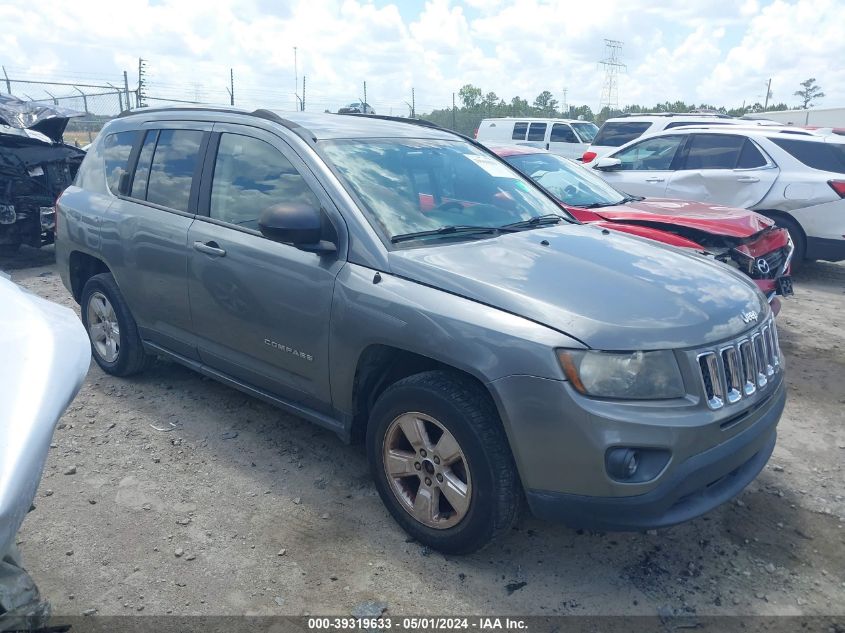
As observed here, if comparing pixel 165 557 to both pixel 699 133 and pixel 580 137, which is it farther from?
pixel 580 137

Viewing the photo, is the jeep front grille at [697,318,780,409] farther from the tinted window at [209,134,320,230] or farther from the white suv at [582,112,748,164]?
the white suv at [582,112,748,164]

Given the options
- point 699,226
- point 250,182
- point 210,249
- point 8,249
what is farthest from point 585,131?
point 210,249

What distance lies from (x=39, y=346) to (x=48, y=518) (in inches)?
68.0

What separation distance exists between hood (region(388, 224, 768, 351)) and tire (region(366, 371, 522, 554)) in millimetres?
438

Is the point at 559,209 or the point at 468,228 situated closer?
the point at 468,228

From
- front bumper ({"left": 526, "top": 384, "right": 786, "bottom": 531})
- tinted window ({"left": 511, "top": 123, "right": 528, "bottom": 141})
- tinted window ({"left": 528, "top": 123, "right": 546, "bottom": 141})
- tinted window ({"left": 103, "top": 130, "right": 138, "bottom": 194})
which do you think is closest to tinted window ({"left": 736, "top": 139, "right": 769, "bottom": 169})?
front bumper ({"left": 526, "top": 384, "right": 786, "bottom": 531})

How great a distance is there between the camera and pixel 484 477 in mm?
2771

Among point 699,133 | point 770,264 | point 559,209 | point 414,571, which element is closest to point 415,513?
point 414,571

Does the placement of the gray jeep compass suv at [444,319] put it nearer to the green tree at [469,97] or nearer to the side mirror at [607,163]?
the side mirror at [607,163]

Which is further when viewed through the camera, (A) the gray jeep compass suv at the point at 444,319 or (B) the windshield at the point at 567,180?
(B) the windshield at the point at 567,180

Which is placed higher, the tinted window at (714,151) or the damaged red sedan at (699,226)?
the tinted window at (714,151)

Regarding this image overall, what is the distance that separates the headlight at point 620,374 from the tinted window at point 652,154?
7156 mm

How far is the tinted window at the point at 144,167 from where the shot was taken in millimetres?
4508

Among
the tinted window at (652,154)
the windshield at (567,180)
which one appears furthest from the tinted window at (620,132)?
the windshield at (567,180)
